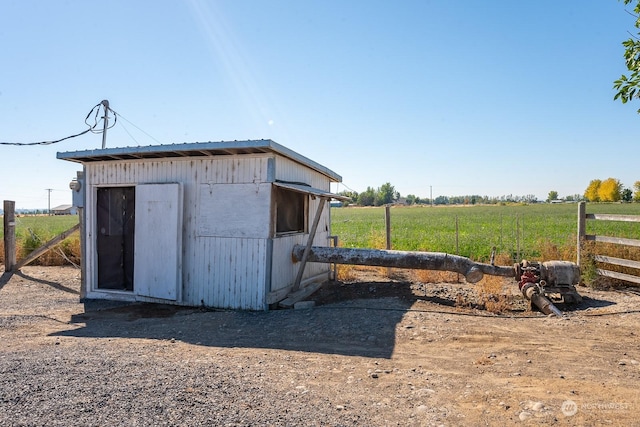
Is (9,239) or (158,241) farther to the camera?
(9,239)

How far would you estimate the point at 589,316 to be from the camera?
22.8 feet

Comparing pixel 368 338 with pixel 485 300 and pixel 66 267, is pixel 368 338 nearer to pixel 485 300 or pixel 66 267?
pixel 485 300

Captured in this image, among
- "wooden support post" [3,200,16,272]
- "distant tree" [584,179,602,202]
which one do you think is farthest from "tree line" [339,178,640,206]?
"wooden support post" [3,200,16,272]

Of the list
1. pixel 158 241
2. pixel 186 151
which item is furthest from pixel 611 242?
pixel 158 241

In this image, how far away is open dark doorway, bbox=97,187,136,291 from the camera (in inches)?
363

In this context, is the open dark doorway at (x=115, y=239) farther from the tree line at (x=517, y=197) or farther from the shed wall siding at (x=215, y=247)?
the tree line at (x=517, y=197)

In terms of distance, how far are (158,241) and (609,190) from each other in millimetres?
126803

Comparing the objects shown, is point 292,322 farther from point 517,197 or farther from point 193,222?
point 517,197

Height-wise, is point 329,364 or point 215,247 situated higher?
point 215,247

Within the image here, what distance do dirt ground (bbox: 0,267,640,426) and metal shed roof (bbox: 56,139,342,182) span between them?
304 cm

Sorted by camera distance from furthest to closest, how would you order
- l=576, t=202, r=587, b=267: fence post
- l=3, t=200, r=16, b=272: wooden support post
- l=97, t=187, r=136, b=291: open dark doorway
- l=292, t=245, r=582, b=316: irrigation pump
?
1. l=3, t=200, r=16, b=272: wooden support post
2. l=576, t=202, r=587, b=267: fence post
3. l=97, t=187, r=136, b=291: open dark doorway
4. l=292, t=245, r=582, b=316: irrigation pump

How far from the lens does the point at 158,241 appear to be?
27.9ft

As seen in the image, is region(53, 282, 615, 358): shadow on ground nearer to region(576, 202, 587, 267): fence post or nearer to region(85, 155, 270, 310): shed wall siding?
region(85, 155, 270, 310): shed wall siding

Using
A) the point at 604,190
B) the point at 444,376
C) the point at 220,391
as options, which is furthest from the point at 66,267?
the point at 604,190
